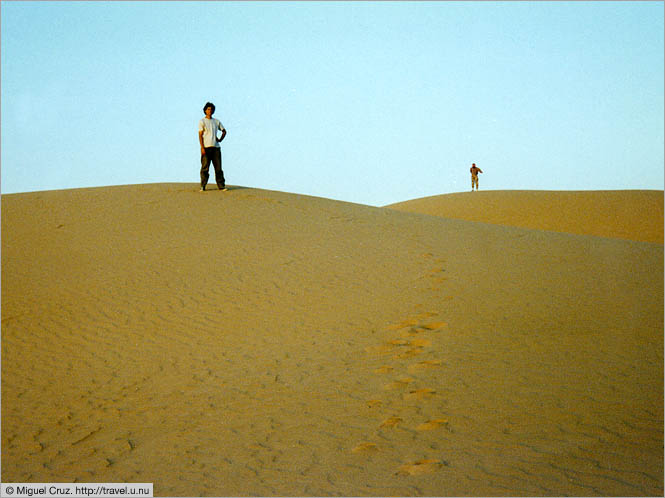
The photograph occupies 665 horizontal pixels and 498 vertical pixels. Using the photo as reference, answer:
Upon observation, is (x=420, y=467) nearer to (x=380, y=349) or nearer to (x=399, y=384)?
(x=399, y=384)

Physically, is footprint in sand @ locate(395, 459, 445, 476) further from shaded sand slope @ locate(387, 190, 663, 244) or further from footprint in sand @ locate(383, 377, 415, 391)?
shaded sand slope @ locate(387, 190, 663, 244)

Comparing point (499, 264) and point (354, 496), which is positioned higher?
point (499, 264)

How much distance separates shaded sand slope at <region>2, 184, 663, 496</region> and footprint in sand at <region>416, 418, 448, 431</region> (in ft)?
0.12

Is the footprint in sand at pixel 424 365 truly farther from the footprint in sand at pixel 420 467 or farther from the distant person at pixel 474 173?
the distant person at pixel 474 173

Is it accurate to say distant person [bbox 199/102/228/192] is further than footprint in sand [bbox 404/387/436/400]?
Yes

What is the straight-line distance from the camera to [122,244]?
11336 millimetres

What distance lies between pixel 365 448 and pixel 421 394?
47.5 inches

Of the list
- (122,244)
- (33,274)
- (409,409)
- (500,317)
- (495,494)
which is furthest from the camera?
(122,244)

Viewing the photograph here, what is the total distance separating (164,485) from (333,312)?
440cm

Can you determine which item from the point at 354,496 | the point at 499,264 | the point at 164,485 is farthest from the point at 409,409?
the point at 499,264

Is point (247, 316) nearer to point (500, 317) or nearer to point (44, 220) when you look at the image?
point (500, 317)

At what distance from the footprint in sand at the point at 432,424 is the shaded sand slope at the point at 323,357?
4 cm

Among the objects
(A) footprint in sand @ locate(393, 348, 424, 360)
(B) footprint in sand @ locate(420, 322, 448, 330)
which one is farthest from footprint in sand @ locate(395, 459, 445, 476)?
(B) footprint in sand @ locate(420, 322, 448, 330)

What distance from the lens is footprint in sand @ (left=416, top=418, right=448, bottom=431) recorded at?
5.06 m
